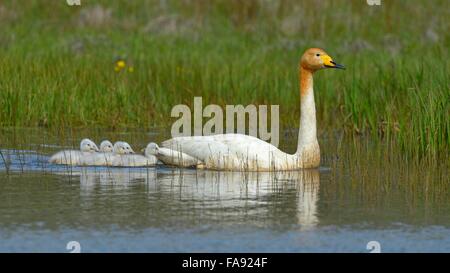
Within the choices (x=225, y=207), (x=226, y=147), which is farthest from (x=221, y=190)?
(x=226, y=147)

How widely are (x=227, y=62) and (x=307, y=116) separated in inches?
266

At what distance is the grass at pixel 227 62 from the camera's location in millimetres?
14984

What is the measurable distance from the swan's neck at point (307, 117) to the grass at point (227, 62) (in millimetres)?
972

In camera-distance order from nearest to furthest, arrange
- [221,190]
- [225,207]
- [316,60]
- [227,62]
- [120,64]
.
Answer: [225,207] < [221,190] < [316,60] < [120,64] < [227,62]

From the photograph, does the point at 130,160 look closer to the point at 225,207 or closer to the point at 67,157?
the point at 67,157

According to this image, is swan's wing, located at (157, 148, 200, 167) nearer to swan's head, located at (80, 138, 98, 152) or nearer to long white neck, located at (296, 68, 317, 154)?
swan's head, located at (80, 138, 98, 152)

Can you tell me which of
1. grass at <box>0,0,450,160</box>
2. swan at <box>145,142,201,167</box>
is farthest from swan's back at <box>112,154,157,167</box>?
grass at <box>0,0,450,160</box>

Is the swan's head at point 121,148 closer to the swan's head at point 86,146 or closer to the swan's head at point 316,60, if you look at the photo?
the swan's head at point 86,146

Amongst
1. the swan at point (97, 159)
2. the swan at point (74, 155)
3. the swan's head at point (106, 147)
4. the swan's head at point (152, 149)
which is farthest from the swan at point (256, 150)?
the swan at point (74, 155)

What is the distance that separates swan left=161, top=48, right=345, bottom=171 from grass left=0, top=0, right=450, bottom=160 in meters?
1.03

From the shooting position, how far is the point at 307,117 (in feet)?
42.0

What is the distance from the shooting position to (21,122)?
14977mm

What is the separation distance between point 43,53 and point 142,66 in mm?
1880
